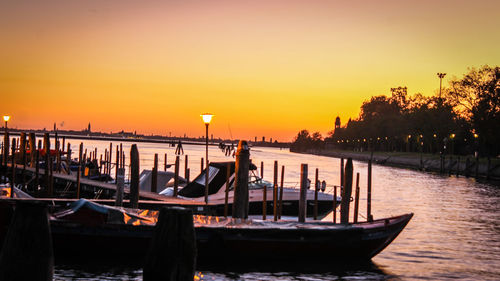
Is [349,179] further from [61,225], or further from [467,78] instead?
[467,78]

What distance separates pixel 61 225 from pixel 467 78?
66.6 meters

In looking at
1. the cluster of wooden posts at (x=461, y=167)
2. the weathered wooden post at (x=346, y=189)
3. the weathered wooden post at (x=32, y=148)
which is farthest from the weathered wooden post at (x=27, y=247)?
the cluster of wooden posts at (x=461, y=167)

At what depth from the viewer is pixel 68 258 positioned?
14.0 meters

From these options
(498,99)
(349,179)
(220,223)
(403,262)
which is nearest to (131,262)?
(220,223)

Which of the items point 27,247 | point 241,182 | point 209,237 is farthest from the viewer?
point 241,182

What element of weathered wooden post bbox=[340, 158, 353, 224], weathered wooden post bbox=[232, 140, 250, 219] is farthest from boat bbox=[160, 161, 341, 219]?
weathered wooden post bbox=[232, 140, 250, 219]

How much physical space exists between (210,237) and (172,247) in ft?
25.5

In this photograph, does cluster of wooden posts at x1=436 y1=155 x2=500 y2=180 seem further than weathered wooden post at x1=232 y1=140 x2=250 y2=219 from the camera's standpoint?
Yes

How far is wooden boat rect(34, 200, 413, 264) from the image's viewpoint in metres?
13.8

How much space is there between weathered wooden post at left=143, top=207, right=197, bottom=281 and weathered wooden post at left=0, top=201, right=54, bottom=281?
1150 mm

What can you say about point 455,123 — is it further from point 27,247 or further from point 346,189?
point 27,247

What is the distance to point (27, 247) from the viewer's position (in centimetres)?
596

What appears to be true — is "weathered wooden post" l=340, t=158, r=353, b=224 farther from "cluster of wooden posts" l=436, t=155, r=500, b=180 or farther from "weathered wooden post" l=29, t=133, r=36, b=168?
"cluster of wooden posts" l=436, t=155, r=500, b=180

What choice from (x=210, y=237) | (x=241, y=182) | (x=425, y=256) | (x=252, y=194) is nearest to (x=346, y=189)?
(x=241, y=182)
